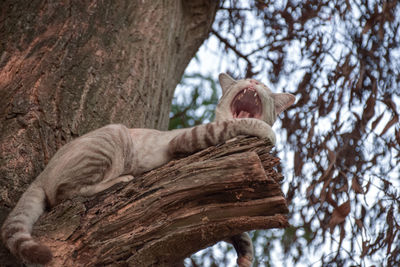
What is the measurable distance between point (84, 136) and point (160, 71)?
1.36 m

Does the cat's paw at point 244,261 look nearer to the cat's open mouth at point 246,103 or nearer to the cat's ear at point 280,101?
the cat's open mouth at point 246,103

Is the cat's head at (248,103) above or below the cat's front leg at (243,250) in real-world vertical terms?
above

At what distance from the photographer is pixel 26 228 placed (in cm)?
322

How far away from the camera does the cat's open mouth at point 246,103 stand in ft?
16.3

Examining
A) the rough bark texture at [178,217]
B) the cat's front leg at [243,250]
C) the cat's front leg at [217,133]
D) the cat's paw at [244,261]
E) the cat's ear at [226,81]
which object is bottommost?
the cat's paw at [244,261]

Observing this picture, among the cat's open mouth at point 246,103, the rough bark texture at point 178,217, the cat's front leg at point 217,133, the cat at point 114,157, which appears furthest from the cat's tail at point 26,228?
the cat's open mouth at point 246,103

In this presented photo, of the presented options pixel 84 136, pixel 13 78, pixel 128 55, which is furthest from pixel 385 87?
pixel 13 78

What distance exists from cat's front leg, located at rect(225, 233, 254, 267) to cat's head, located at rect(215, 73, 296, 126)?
1219mm

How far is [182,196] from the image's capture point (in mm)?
3105

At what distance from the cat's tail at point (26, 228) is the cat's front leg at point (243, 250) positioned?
60.4 inches

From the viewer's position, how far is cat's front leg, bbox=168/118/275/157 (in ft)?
13.3

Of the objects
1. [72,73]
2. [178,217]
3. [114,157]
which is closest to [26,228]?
[178,217]

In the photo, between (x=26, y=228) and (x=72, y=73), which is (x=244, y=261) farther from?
(x=72, y=73)

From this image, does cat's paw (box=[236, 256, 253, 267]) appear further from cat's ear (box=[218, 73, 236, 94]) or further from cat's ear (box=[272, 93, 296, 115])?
cat's ear (box=[218, 73, 236, 94])
